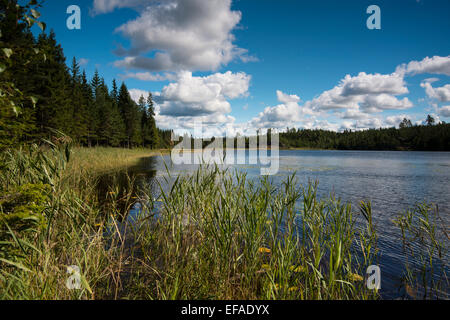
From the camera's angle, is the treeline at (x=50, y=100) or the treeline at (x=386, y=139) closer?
the treeline at (x=50, y=100)

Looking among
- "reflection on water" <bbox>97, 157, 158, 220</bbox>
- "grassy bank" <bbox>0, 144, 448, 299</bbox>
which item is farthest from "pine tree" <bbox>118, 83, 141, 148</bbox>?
"grassy bank" <bbox>0, 144, 448, 299</bbox>

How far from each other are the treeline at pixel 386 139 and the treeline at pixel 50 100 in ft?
320

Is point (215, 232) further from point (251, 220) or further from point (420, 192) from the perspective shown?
Result: point (420, 192)

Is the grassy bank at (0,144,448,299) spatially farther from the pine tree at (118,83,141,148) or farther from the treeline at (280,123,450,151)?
the treeline at (280,123,450,151)

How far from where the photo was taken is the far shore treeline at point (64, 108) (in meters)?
2.81

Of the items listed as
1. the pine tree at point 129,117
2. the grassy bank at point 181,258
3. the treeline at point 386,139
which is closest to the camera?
the grassy bank at point 181,258

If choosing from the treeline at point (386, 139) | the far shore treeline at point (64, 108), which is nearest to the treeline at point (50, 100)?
the far shore treeline at point (64, 108)

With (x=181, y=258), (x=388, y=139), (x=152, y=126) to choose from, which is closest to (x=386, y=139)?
(x=388, y=139)

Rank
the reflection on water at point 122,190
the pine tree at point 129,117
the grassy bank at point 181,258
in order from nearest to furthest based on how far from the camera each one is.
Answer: the grassy bank at point 181,258, the reflection on water at point 122,190, the pine tree at point 129,117

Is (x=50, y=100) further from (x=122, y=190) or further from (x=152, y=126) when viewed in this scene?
(x=152, y=126)

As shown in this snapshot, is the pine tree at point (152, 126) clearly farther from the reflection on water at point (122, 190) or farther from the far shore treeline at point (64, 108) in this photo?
the reflection on water at point (122, 190)

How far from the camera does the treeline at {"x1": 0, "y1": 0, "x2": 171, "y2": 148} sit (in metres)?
2.60

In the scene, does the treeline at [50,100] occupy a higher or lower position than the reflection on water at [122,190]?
higher

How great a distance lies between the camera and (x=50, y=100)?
2427 centimetres
